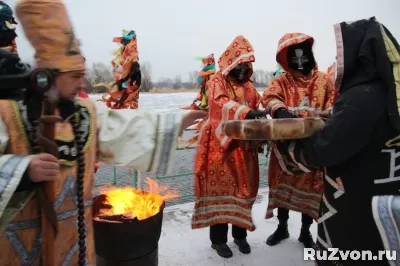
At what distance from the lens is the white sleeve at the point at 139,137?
5.41ft

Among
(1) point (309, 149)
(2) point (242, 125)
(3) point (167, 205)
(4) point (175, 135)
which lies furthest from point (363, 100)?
(3) point (167, 205)

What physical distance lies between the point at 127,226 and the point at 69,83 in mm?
1263

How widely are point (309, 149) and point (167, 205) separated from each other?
3.11 m

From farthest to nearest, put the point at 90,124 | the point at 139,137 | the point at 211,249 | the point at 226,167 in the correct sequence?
the point at 211,249, the point at 226,167, the point at 139,137, the point at 90,124

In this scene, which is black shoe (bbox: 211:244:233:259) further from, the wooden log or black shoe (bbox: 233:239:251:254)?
the wooden log

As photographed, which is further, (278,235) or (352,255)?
(278,235)

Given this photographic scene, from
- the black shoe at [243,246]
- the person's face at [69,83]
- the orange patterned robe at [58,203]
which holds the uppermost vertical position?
the person's face at [69,83]

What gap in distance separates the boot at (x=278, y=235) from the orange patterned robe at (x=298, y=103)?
0.32 metres

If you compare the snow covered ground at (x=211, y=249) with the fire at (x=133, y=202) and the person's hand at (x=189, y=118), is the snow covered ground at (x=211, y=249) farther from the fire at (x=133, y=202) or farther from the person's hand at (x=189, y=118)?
the person's hand at (x=189, y=118)

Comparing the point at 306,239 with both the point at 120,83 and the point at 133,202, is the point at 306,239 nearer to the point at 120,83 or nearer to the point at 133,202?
the point at 133,202

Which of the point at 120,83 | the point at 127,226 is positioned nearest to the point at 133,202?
the point at 127,226

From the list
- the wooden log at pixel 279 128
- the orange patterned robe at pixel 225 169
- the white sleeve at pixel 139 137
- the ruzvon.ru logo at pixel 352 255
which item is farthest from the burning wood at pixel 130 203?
the ruzvon.ru logo at pixel 352 255

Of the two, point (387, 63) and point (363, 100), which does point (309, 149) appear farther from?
point (387, 63)

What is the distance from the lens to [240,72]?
3324 millimetres
